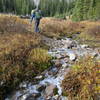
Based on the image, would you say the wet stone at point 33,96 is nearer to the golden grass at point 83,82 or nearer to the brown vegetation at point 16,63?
the brown vegetation at point 16,63

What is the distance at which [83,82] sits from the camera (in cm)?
511

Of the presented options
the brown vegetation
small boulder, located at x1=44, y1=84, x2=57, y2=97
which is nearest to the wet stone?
small boulder, located at x1=44, y1=84, x2=57, y2=97

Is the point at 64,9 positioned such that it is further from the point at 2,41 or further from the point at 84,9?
the point at 2,41

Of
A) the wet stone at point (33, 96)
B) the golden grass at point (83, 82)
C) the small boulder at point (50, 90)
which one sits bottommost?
the wet stone at point (33, 96)

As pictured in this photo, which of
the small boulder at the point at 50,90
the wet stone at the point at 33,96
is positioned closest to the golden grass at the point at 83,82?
the small boulder at the point at 50,90

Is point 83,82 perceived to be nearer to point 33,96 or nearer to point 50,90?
point 50,90

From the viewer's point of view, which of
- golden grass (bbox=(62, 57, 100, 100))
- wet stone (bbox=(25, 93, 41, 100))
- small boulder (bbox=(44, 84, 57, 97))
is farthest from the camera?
small boulder (bbox=(44, 84, 57, 97))

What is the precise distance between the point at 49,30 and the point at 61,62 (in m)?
8.42

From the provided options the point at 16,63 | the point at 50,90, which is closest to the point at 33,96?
the point at 50,90

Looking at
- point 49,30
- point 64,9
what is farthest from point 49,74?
point 64,9

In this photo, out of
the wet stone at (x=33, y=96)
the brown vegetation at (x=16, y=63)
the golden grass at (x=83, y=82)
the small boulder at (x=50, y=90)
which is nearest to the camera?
the golden grass at (x=83, y=82)

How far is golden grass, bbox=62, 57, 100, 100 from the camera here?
4.77 m

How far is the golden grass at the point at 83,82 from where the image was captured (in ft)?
15.6

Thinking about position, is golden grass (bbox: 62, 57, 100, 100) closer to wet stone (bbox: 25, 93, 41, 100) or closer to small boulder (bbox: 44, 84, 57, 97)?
small boulder (bbox: 44, 84, 57, 97)
